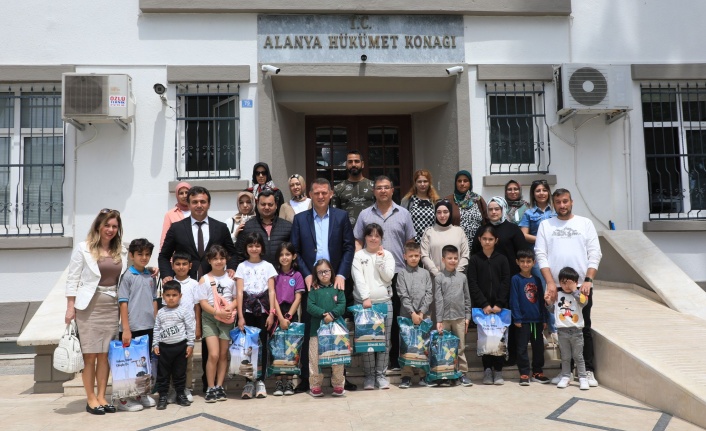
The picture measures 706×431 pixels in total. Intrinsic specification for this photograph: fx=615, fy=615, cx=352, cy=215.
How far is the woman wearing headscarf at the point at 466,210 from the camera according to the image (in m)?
6.36

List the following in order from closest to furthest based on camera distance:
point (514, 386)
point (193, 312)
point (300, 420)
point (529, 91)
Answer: point (300, 420), point (193, 312), point (514, 386), point (529, 91)

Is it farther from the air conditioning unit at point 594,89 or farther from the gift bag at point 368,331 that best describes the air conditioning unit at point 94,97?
the air conditioning unit at point 594,89

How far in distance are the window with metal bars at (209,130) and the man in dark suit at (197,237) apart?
2717 millimetres

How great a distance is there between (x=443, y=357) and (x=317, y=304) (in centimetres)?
126

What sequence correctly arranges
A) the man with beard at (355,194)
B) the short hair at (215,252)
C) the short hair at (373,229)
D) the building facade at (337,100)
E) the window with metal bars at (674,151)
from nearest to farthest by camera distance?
the short hair at (215,252)
the short hair at (373,229)
the man with beard at (355,194)
the building facade at (337,100)
the window with metal bars at (674,151)

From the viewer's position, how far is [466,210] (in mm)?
6414

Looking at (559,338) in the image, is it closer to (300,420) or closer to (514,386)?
(514,386)

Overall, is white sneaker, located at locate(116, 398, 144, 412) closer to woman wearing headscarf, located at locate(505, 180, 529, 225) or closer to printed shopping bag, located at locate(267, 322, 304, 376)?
printed shopping bag, located at locate(267, 322, 304, 376)

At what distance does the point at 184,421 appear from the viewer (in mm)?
4754

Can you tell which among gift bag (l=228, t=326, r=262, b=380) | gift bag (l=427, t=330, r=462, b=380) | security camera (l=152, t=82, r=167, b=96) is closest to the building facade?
security camera (l=152, t=82, r=167, b=96)

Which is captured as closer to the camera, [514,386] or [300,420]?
[300,420]

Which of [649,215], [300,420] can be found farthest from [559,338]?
[649,215]

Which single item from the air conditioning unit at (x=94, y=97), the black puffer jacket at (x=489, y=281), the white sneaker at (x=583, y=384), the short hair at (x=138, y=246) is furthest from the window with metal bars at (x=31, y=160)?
the white sneaker at (x=583, y=384)

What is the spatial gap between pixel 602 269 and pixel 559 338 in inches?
127
